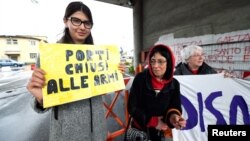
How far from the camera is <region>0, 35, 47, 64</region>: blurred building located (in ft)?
159

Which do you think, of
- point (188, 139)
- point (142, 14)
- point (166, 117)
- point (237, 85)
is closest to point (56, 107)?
point (166, 117)

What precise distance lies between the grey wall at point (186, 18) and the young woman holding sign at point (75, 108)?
5485 mm

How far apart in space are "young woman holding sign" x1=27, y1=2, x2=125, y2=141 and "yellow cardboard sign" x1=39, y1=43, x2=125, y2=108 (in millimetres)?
57

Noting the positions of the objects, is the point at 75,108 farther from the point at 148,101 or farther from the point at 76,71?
the point at 148,101

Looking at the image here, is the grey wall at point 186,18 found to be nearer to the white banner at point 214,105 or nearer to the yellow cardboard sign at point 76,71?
the white banner at point 214,105

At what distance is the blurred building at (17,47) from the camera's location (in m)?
48.4

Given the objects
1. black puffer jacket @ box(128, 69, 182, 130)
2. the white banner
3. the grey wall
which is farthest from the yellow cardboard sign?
the grey wall

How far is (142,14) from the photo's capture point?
12031 millimetres

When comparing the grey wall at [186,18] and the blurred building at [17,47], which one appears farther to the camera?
the blurred building at [17,47]

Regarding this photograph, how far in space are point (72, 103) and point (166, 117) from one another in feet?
3.19

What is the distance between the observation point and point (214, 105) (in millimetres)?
3020

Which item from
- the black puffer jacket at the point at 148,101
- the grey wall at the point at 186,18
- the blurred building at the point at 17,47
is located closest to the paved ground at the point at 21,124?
the black puffer jacket at the point at 148,101

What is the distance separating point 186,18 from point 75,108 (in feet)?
24.7

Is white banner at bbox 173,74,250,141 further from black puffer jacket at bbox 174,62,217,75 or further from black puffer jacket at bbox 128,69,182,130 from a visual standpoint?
black puffer jacket at bbox 128,69,182,130
